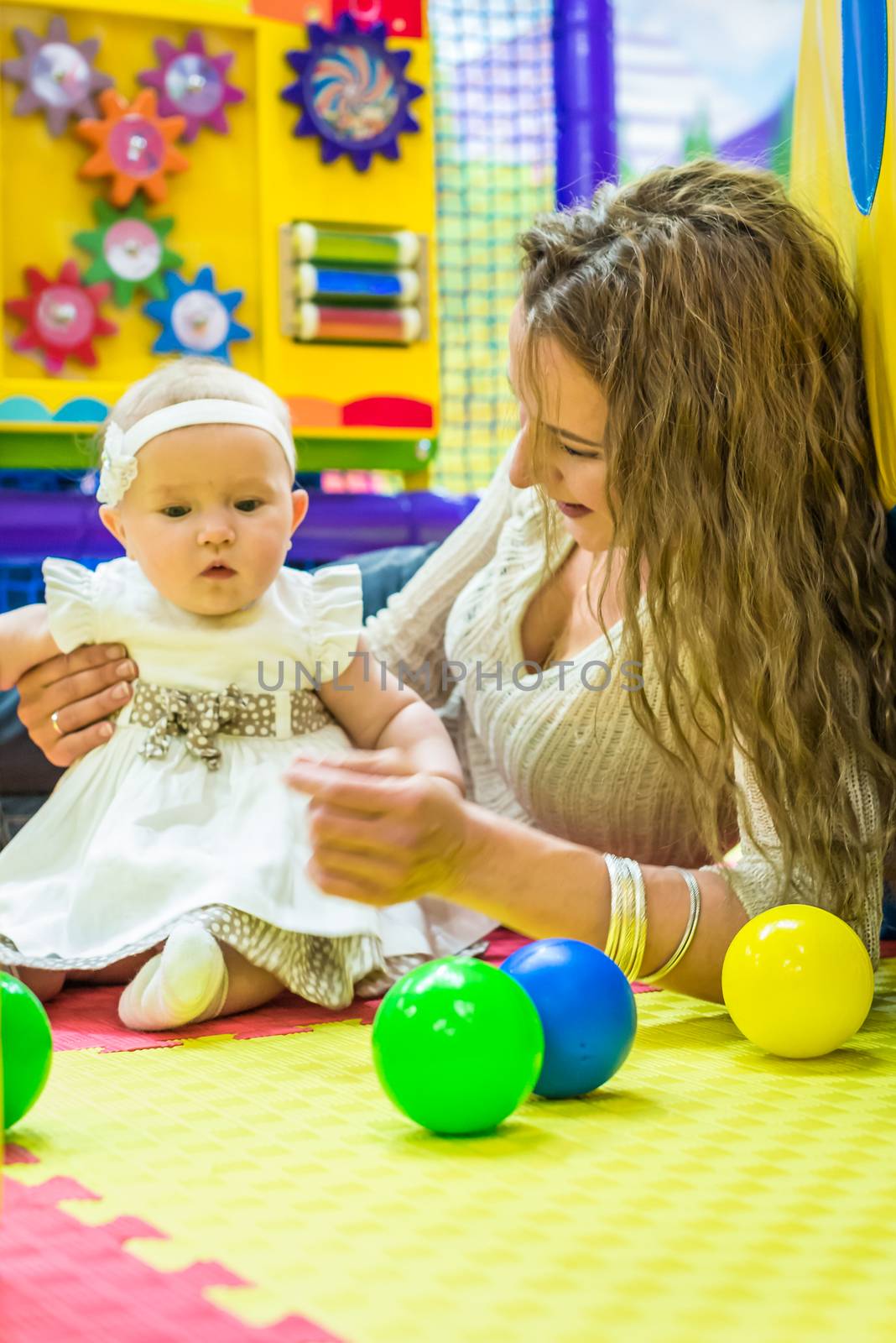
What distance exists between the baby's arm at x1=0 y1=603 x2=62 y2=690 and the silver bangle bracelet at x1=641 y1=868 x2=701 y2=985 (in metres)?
0.68

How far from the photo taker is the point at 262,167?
242 centimetres

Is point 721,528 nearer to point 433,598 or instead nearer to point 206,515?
point 206,515

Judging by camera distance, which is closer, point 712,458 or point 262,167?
point 712,458

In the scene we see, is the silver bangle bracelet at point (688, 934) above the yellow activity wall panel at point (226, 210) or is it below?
below

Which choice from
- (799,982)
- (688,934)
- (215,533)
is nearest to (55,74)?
(215,533)

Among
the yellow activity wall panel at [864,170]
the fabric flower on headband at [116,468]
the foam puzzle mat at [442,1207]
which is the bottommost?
the foam puzzle mat at [442,1207]

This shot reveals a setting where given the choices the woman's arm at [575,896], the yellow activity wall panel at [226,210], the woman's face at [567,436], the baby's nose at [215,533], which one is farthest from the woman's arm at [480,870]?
the yellow activity wall panel at [226,210]

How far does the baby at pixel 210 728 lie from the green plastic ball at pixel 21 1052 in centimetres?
32

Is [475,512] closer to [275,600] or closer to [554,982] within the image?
[275,600]

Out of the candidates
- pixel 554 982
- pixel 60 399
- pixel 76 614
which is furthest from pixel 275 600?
pixel 60 399

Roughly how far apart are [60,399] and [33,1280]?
1825mm

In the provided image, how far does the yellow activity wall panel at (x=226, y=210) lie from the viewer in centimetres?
229

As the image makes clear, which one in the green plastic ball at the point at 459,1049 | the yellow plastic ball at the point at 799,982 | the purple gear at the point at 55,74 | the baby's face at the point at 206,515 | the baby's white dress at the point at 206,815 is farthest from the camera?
the purple gear at the point at 55,74

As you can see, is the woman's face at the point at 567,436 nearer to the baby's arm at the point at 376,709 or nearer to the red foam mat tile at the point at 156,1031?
the baby's arm at the point at 376,709
